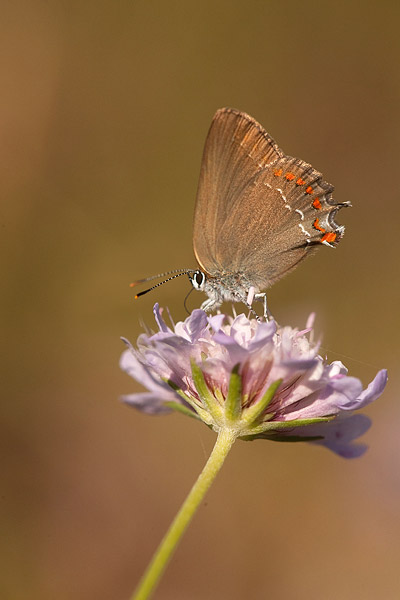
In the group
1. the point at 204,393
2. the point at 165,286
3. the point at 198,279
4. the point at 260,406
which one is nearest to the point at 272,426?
the point at 260,406

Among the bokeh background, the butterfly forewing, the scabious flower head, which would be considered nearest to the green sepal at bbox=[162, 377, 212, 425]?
the scabious flower head

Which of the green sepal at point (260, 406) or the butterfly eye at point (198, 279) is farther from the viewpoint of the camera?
the butterfly eye at point (198, 279)

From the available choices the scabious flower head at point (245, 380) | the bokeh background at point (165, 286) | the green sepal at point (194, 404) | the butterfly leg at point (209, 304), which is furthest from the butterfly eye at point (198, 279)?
the bokeh background at point (165, 286)

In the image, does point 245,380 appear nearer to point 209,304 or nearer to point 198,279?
point 209,304

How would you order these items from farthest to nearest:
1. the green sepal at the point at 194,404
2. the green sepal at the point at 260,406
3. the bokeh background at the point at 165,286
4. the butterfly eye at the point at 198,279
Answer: the bokeh background at the point at 165,286 → the butterfly eye at the point at 198,279 → the green sepal at the point at 194,404 → the green sepal at the point at 260,406

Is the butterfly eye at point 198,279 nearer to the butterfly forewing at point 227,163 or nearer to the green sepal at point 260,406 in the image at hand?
the butterfly forewing at point 227,163

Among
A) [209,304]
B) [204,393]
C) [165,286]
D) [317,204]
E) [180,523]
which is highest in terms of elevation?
[165,286]
